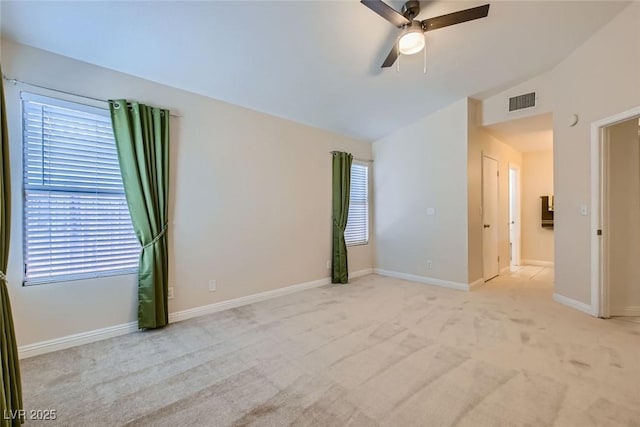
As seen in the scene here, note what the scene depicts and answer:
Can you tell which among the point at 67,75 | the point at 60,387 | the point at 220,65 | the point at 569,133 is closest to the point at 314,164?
the point at 220,65

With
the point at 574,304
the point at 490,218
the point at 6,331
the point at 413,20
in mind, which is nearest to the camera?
the point at 6,331

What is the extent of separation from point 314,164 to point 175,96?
6.86 ft

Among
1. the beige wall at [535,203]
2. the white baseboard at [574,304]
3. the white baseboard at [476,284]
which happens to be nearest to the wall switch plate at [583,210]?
the white baseboard at [574,304]

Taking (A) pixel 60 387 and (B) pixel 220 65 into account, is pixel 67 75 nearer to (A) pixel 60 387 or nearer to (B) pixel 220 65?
(B) pixel 220 65

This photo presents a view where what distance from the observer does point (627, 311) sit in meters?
3.25

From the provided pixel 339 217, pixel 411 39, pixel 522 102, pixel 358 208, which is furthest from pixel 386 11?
pixel 358 208

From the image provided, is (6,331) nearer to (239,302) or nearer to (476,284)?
(239,302)

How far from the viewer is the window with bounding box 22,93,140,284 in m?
2.41

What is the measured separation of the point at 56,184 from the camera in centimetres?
251

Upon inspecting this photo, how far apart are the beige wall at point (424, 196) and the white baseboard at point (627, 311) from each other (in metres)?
1.56

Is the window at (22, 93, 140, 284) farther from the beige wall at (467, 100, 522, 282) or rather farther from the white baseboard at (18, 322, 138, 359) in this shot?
the beige wall at (467, 100, 522, 282)

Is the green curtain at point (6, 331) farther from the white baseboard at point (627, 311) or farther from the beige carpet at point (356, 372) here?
the white baseboard at point (627, 311)

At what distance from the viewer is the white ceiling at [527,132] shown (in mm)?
4167

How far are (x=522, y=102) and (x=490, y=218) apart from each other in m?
1.87
